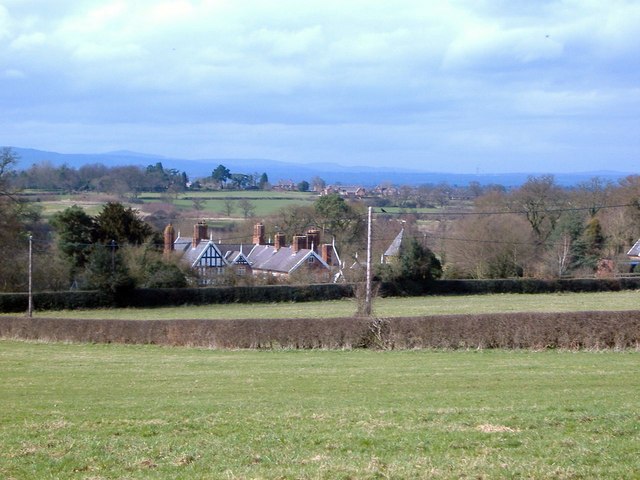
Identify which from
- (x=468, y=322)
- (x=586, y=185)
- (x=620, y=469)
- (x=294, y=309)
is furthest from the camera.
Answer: (x=586, y=185)

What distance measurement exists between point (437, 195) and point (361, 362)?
92.3 m

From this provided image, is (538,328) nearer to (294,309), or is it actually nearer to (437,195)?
(294,309)

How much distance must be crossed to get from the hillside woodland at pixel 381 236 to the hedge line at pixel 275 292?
1.03 metres

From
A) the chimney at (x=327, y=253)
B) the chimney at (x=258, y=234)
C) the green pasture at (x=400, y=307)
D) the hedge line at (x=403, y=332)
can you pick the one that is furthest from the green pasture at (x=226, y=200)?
the hedge line at (x=403, y=332)

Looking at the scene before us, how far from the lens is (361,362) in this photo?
70.2 ft

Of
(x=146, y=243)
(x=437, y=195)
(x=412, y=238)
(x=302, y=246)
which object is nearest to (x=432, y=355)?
(x=412, y=238)

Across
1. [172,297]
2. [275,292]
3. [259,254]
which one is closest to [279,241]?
[259,254]

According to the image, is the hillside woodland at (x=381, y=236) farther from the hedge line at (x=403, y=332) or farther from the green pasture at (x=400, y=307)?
the hedge line at (x=403, y=332)

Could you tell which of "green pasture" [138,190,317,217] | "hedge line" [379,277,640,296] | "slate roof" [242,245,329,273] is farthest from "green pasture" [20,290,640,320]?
"green pasture" [138,190,317,217]

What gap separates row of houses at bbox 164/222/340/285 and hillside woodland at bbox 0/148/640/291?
149cm

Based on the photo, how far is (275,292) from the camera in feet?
181

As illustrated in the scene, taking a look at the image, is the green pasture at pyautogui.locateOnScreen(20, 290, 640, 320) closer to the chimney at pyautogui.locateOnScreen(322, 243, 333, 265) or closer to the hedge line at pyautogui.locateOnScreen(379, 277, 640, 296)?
the hedge line at pyautogui.locateOnScreen(379, 277, 640, 296)

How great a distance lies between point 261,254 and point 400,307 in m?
29.7

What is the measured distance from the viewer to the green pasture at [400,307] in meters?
44.2
